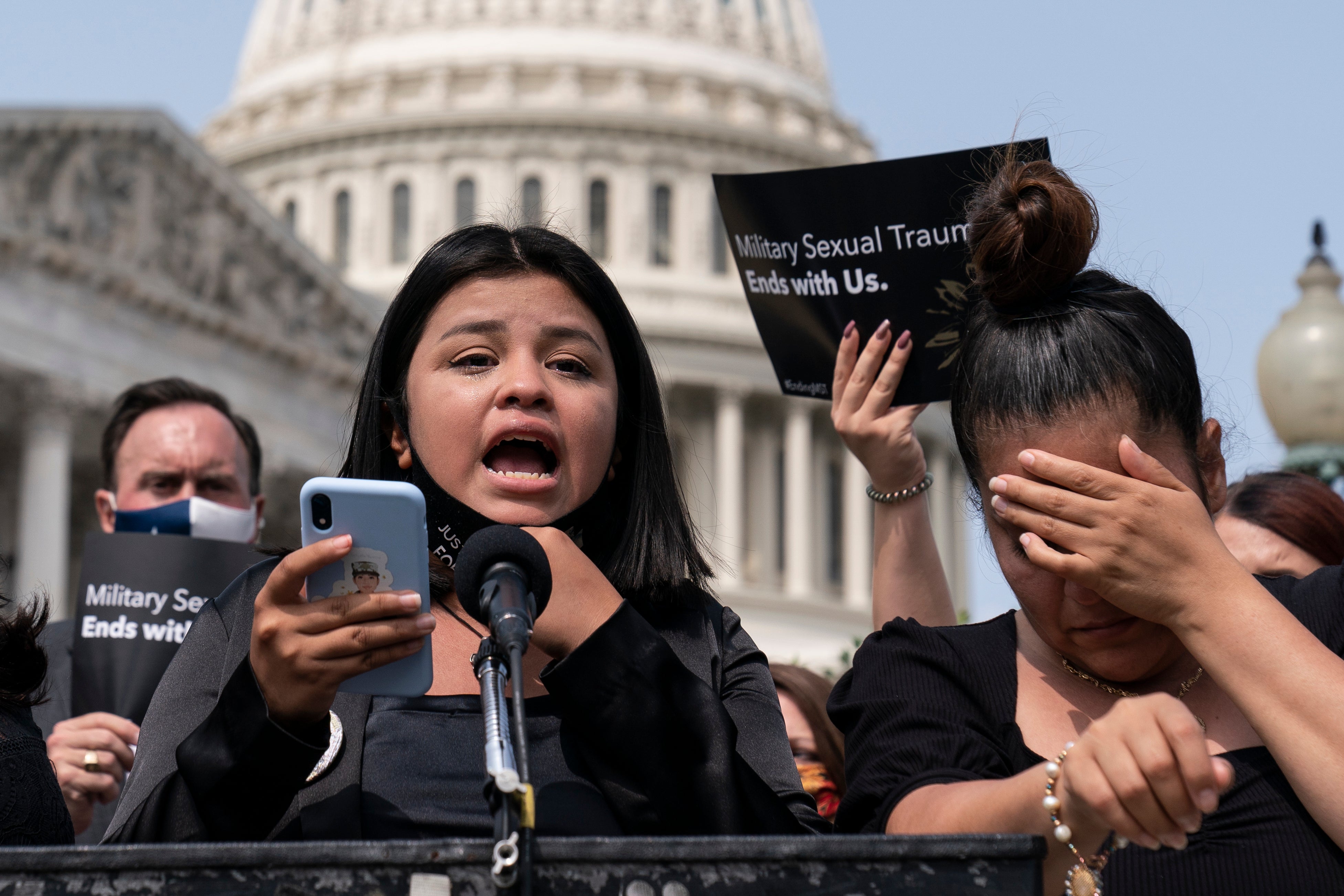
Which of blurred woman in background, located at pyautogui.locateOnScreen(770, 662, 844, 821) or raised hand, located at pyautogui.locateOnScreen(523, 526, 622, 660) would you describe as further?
blurred woman in background, located at pyautogui.locateOnScreen(770, 662, 844, 821)

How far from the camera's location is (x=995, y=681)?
282 cm

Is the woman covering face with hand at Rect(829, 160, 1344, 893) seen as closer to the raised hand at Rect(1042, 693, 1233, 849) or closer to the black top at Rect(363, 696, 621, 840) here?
the raised hand at Rect(1042, 693, 1233, 849)

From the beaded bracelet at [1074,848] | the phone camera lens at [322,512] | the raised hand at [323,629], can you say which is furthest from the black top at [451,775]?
the beaded bracelet at [1074,848]

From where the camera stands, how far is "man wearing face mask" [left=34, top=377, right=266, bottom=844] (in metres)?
5.12

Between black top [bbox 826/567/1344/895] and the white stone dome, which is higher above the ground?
the white stone dome

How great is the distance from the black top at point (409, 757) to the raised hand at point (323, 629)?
81mm

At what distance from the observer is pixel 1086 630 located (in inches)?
108

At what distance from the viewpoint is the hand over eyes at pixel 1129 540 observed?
8.34 ft

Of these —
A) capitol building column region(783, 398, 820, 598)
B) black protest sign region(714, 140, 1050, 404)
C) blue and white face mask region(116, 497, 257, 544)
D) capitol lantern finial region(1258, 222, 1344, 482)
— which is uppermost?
capitol building column region(783, 398, 820, 598)

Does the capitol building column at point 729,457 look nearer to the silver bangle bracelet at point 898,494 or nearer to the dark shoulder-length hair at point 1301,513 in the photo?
the dark shoulder-length hair at point 1301,513

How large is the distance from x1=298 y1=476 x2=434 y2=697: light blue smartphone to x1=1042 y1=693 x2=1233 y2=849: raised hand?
86 cm

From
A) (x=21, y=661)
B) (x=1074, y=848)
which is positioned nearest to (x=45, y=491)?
(x=21, y=661)

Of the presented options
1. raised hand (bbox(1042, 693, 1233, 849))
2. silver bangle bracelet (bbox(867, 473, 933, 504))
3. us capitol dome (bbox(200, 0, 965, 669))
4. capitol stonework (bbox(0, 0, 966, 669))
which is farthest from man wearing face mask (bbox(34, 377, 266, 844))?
capitol stonework (bbox(0, 0, 966, 669))

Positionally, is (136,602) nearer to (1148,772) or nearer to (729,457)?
(1148,772)
